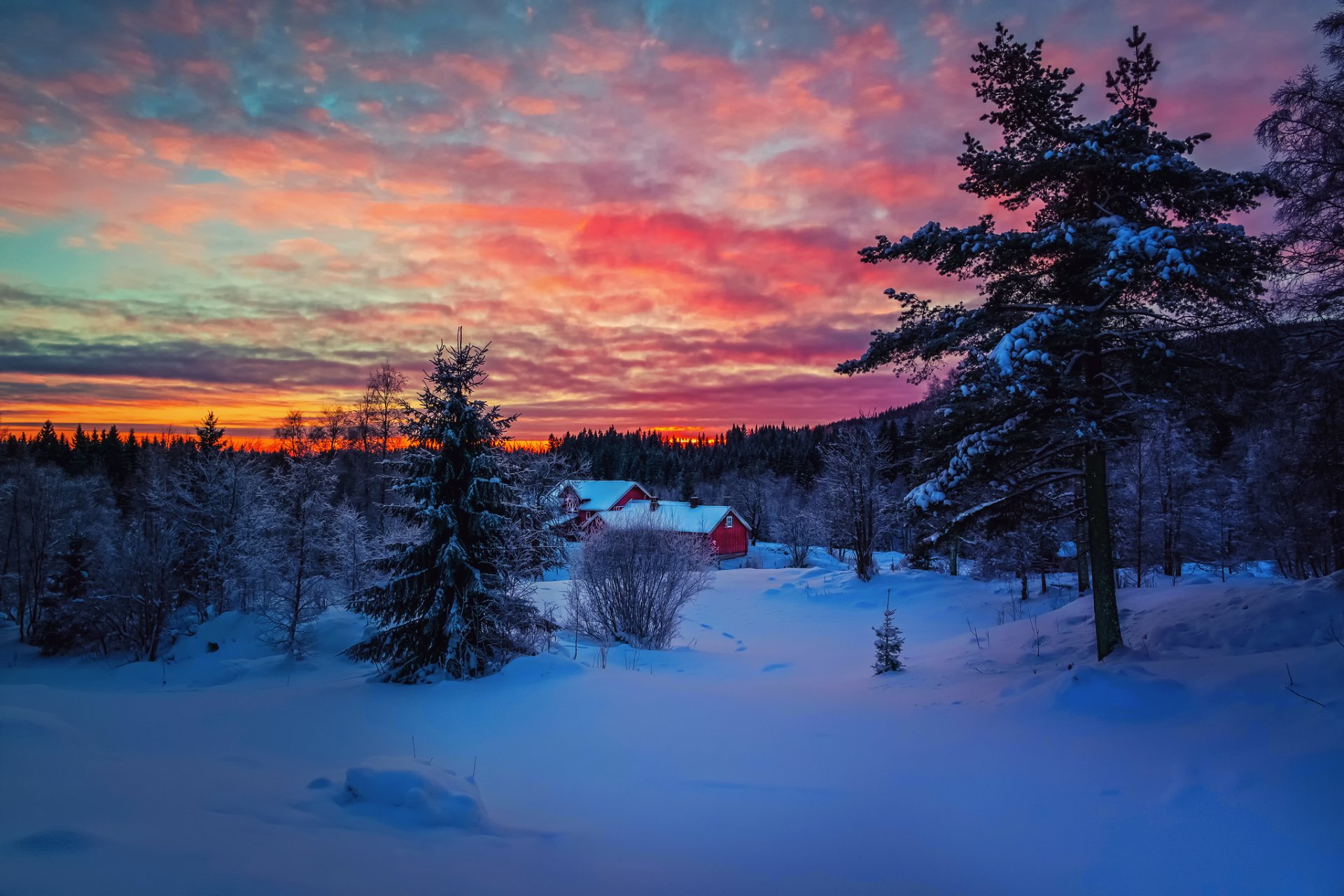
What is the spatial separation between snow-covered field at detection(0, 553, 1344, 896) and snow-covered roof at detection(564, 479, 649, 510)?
170 feet

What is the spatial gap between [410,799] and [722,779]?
332 centimetres

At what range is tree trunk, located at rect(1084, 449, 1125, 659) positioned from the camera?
9.52m

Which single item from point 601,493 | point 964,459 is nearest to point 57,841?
point 964,459

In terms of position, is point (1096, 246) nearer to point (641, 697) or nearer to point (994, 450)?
point (994, 450)

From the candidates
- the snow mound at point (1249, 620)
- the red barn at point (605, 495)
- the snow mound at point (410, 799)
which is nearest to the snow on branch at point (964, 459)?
the snow mound at point (1249, 620)

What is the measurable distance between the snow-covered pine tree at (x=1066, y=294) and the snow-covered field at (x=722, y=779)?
288cm

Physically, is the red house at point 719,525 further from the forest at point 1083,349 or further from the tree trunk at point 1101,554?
the tree trunk at point 1101,554

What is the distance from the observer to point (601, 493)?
65.0 metres

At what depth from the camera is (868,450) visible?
34406mm

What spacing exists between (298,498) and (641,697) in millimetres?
18667

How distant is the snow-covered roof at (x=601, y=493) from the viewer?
6281 centimetres

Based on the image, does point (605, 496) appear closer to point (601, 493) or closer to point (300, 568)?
point (601, 493)

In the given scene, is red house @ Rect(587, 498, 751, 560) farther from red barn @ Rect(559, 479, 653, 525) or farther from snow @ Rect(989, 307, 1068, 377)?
snow @ Rect(989, 307, 1068, 377)

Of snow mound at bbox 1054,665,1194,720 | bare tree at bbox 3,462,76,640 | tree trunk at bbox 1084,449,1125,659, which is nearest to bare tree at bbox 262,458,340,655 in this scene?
bare tree at bbox 3,462,76,640
